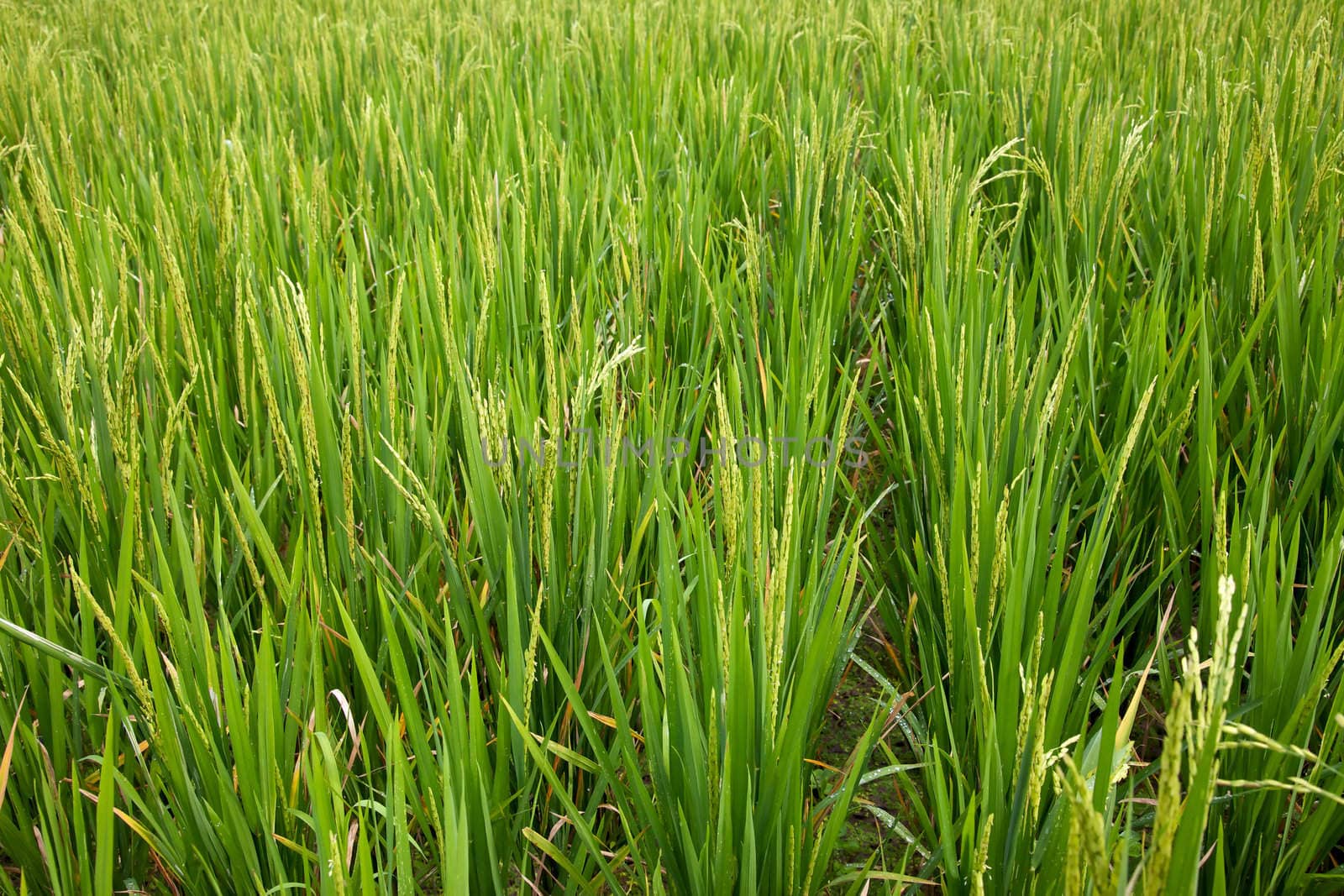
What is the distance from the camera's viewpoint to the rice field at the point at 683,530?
853 mm

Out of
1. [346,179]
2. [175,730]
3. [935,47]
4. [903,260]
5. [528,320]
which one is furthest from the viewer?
[935,47]

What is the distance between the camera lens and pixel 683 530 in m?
1.05

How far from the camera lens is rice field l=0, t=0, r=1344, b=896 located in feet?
2.80

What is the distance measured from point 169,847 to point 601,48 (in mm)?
3369

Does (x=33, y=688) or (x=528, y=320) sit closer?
(x=33, y=688)

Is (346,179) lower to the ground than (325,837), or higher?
higher

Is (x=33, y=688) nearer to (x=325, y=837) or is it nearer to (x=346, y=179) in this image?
(x=325, y=837)

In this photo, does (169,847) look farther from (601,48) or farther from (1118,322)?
(601,48)

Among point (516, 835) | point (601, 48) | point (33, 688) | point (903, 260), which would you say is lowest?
point (516, 835)

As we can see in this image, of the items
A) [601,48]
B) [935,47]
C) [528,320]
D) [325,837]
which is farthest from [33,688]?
[935,47]

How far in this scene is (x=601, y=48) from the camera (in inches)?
144

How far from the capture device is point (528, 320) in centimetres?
175

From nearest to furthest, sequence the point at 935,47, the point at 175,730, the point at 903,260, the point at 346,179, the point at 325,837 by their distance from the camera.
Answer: the point at 325,837, the point at 175,730, the point at 903,260, the point at 346,179, the point at 935,47

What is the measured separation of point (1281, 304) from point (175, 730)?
1.56 meters
